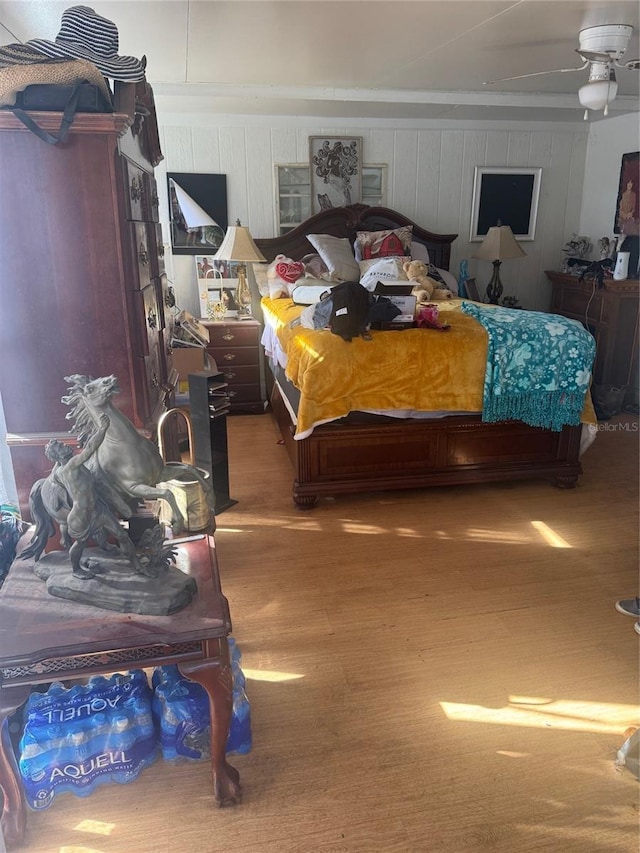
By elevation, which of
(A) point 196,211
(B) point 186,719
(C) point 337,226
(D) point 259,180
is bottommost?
(B) point 186,719

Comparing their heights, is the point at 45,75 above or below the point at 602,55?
below

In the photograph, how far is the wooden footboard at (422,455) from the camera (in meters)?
3.18

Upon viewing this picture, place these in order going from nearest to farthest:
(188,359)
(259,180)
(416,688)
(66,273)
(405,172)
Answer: (66,273)
(416,688)
(188,359)
(259,180)
(405,172)

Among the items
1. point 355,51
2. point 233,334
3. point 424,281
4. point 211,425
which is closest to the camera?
point 211,425

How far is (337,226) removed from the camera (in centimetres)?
491

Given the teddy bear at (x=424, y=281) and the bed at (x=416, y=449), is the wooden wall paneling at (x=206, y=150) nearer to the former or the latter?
the teddy bear at (x=424, y=281)

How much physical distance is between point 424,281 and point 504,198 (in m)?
1.49

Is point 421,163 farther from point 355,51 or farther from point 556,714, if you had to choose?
point 556,714

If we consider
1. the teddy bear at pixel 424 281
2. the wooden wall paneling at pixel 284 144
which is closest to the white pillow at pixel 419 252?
the teddy bear at pixel 424 281

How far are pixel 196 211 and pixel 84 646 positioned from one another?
4017 mm

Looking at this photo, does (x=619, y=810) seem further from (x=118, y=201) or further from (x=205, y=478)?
(x=118, y=201)

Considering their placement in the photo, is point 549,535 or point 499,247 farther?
point 499,247

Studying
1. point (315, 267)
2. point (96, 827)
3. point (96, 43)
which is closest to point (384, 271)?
point (315, 267)

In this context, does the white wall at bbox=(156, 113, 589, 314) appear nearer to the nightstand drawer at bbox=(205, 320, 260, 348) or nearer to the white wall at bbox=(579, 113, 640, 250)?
the white wall at bbox=(579, 113, 640, 250)
